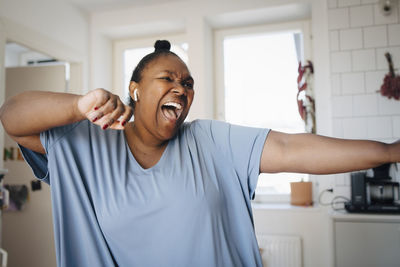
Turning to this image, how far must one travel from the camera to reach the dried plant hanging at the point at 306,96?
3018 mm

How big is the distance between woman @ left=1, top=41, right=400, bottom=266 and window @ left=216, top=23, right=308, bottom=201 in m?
2.30

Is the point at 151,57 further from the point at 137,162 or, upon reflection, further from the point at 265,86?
the point at 265,86

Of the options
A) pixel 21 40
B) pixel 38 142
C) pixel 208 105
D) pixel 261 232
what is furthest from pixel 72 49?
pixel 38 142

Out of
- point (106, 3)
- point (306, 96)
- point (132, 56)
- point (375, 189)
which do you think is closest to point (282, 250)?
point (375, 189)

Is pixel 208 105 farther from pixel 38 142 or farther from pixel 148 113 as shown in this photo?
pixel 38 142

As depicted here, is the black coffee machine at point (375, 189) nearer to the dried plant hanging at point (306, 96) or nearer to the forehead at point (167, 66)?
the dried plant hanging at point (306, 96)

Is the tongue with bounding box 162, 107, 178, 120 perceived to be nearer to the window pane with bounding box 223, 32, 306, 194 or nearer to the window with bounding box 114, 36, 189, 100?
the window pane with bounding box 223, 32, 306, 194

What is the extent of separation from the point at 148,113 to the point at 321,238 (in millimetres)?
2224

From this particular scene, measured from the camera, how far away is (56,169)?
89 cm

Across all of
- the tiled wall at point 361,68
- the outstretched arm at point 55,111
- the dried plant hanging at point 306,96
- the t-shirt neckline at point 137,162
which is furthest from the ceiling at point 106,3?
the outstretched arm at point 55,111

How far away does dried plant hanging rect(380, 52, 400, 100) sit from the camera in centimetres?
256

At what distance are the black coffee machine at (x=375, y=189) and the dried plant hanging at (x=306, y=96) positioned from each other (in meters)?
0.64

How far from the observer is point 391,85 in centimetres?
257

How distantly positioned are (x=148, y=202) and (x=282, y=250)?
2.16m
